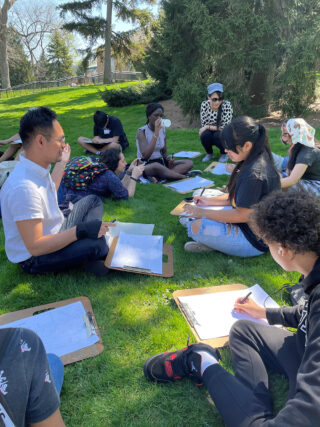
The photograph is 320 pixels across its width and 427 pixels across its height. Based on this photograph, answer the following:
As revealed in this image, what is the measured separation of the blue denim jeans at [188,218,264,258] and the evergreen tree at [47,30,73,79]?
4122 cm

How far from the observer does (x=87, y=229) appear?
7.96ft

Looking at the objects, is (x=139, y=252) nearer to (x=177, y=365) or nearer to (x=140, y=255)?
(x=140, y=255)

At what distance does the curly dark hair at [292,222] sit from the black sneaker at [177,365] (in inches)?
32.0

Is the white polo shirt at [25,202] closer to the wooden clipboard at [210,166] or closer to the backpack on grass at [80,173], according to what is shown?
the backpack on grass at [80,173]

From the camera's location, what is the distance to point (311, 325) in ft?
3.80

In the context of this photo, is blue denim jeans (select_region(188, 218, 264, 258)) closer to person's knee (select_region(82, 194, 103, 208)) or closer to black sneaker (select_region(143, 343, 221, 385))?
person's knee (select_region(82, 194, 103, 208))

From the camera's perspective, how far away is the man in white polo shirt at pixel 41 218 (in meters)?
2.14

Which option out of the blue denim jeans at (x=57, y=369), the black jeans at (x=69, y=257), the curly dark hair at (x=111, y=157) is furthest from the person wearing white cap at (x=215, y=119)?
the blue denim jeans at (x=57, y=369)

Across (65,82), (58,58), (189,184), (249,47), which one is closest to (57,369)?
(189,184)

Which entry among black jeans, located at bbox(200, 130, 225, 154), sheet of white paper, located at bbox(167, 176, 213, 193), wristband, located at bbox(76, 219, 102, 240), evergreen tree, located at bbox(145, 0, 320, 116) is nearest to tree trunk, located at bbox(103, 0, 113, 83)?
evergreen tree, located at bbox(145, 0, 320, 116)

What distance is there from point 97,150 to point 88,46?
55.3 ft

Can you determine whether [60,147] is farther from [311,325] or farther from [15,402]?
[311,325]

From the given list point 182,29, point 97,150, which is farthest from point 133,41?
point 97,150

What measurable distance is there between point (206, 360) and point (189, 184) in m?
3.42
